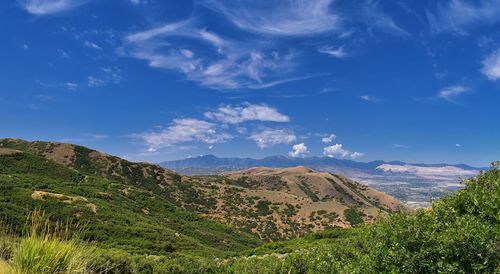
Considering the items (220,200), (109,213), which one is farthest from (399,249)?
(220,200)

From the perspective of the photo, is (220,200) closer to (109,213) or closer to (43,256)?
(109,213)

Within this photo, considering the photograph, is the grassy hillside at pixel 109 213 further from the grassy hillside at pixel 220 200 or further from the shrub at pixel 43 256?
the shrub at pixel 43 256

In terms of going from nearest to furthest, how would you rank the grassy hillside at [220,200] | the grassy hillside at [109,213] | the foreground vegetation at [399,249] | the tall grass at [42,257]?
the tall grass at [42,257], the foreground vegetation at [399,249], the grassy hillside at [109,213], the grassy hillside at [220,200]

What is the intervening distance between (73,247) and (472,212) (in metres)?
13.7

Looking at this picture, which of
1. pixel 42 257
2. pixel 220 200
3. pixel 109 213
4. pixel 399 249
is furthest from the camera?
pixel 220 200

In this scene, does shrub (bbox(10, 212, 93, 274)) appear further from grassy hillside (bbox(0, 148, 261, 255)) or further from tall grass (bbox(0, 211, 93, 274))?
grassy hillside (bbox(0, 148, 261, 255))

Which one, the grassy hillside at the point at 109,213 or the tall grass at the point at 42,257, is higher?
the tall grass at the point at 42,257

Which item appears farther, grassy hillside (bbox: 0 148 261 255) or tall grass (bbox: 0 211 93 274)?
grassy hillside (bbox: 0 148 261 255)

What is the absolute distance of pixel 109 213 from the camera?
2288 inches

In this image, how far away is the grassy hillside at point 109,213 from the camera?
47344 millimetres

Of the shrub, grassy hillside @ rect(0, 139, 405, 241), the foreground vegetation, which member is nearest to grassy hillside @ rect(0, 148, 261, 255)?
grassy hillside @ rect(0, 139, 405, 241)

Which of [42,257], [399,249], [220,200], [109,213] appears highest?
[42,257]

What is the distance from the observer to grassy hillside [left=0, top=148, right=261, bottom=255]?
47.3 m

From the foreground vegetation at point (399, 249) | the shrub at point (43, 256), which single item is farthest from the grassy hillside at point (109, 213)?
the shrub at point (43, 256)
